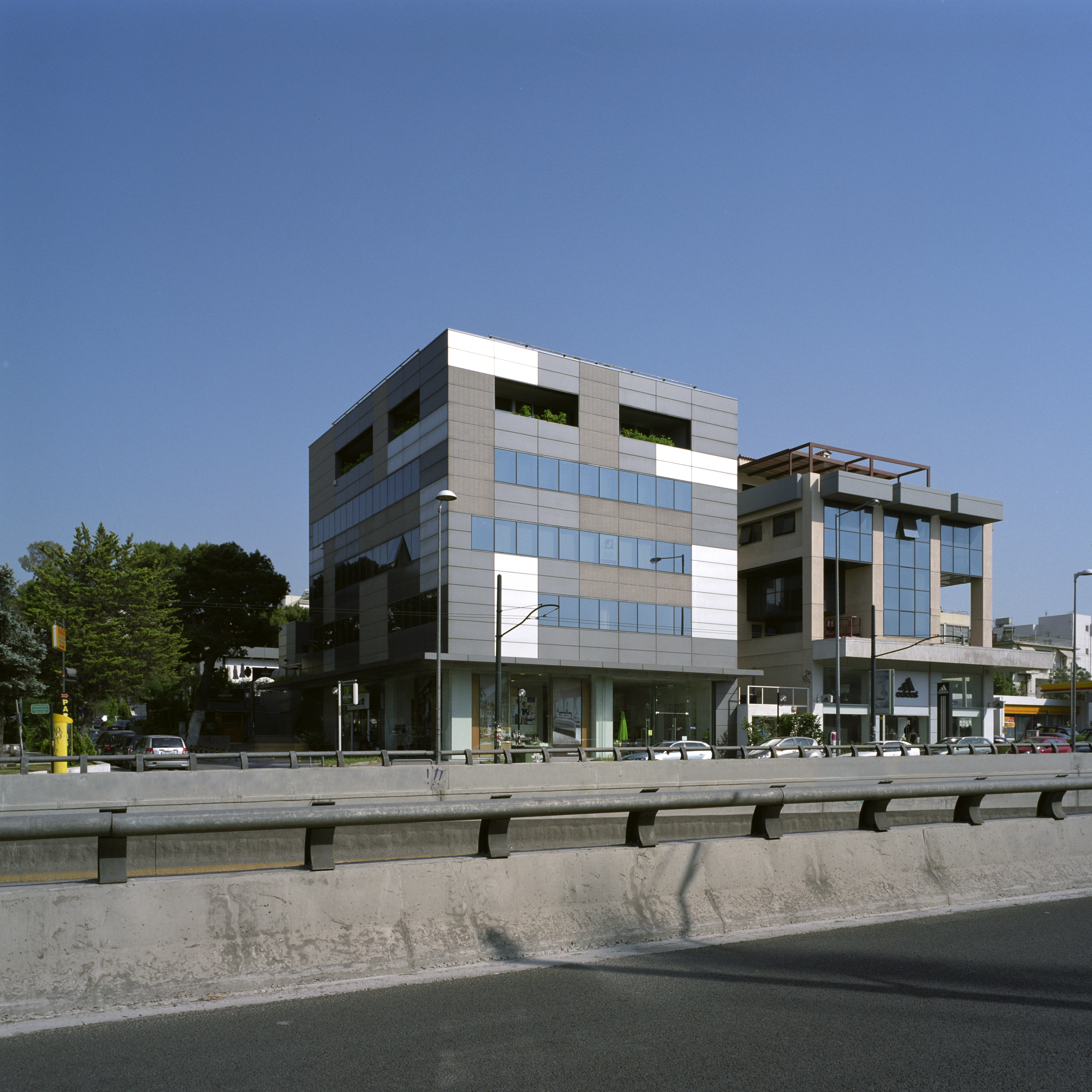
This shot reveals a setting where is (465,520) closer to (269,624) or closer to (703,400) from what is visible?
(703,400)

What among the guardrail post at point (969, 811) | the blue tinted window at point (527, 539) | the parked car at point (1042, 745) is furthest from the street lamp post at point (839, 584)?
the guardrail post at point (969, 811)

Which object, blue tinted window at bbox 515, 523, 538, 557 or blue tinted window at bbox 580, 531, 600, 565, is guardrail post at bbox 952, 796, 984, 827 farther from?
blue tinted window at bbox 580, 531, 600, 565

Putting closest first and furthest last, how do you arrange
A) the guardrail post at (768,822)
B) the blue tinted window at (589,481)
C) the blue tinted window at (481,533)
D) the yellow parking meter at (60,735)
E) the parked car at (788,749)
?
the guardrail post at (768,822)
the yellow parking meter at (60,735)
the parked car at (788,749)
the blue tinted window at (481,533)
the blue tinted window at (589,481)

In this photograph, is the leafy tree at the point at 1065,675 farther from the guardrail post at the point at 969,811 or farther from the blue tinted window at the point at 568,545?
the guardrail post at the point at 969,811

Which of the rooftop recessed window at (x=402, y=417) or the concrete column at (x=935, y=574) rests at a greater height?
the rooftop recessed window at (x=402, y=417)

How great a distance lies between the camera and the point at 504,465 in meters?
51.2

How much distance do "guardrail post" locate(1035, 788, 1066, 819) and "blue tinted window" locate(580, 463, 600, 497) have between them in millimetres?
43090

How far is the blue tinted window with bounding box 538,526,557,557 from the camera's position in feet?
170

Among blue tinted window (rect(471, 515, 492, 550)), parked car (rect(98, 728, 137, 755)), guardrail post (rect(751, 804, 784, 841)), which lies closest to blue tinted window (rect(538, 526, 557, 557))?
blue tinted window (rect(471, 515, 492, 550))

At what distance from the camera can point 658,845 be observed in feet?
24.9

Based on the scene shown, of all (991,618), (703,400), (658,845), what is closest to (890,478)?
(991,618)

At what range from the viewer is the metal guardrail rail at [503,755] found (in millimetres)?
25078

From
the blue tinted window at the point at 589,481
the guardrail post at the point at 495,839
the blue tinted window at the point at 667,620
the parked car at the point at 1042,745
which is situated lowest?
the parked car at the point at 1042,745

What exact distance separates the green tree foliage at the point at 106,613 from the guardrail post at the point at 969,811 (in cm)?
5532
